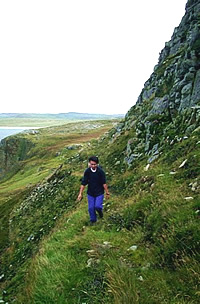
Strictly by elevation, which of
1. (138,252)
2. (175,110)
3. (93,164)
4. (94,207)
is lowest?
(94,207)

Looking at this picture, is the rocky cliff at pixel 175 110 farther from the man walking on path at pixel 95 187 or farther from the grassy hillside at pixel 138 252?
the man walking on path at pixel 95 187

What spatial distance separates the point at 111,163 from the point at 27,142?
315 feet

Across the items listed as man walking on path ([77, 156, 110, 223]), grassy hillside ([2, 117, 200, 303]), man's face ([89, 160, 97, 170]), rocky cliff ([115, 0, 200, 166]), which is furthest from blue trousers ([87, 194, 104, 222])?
rocky cliff ([115, 0, 200, 166])

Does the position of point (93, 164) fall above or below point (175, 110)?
below

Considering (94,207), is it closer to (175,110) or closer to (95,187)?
(95,187)

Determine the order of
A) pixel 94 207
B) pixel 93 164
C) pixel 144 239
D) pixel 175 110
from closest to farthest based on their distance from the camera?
pixel 144 239 → pixel 93 164 → pixel 94 207 → pixel 175 110

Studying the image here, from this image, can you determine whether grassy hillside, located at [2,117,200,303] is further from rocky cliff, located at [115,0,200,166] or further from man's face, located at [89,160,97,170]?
rocky cliff, located at [115,0,200,166]

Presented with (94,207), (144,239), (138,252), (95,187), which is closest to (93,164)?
(95,187)

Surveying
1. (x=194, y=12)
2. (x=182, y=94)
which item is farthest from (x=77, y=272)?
(x=194, y=12)

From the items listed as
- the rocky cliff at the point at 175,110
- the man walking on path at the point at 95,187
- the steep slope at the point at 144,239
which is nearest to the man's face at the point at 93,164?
the man walking on path at the point at 95,187

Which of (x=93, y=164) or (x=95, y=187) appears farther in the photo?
(x=95, y=187)

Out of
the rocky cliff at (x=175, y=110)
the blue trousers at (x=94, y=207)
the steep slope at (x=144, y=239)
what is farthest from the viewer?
the rocky cliff at (x=175, y=110)

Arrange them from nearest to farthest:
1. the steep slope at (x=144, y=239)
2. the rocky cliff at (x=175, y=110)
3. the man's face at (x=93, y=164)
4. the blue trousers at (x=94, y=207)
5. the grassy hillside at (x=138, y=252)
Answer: the grassy hillside at (x=138, y=252)
the steep slope at (x=144, y=239)
the man's face at (x=93, y=164)
the blue trousers at (x=94, y=207)
the rocky cliff at (x=175, y=110)

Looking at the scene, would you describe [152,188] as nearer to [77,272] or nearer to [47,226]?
[77,272]
